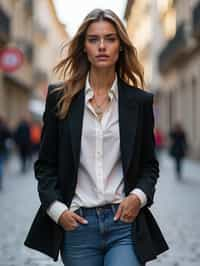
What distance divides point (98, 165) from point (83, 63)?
1.72 ft

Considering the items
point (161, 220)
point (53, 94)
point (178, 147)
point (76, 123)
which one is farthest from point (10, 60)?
point (76, 123)

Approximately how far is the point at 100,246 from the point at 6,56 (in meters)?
18.0

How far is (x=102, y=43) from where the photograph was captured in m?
3.27

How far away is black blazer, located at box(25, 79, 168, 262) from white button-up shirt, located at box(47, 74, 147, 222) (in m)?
0.03

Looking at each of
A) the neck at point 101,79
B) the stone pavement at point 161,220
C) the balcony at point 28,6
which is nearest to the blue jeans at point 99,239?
the neck at point 101,79

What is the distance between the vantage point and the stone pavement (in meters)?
7.63

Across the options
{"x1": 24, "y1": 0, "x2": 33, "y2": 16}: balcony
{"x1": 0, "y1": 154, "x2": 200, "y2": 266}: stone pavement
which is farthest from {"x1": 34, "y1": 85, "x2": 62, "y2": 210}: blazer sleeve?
{"x1": 24, "y1": 0, "x2": 33, "y2": 16}: balcony

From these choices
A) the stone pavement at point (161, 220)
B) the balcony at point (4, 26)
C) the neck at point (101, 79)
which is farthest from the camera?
the balcony at point (4, 26)

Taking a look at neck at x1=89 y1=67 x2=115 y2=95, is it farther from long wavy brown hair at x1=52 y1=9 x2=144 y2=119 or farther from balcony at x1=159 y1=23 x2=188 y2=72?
balcony at x1=159 y1=23 x2=188 y2=72

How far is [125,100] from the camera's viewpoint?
3309mm

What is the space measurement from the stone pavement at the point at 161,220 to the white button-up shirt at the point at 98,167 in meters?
4.19

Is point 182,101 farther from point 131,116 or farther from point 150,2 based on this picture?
point 131,116

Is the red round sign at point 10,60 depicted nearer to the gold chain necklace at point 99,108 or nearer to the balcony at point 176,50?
the balcony at point 176,50

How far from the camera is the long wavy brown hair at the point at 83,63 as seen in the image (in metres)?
3.28
